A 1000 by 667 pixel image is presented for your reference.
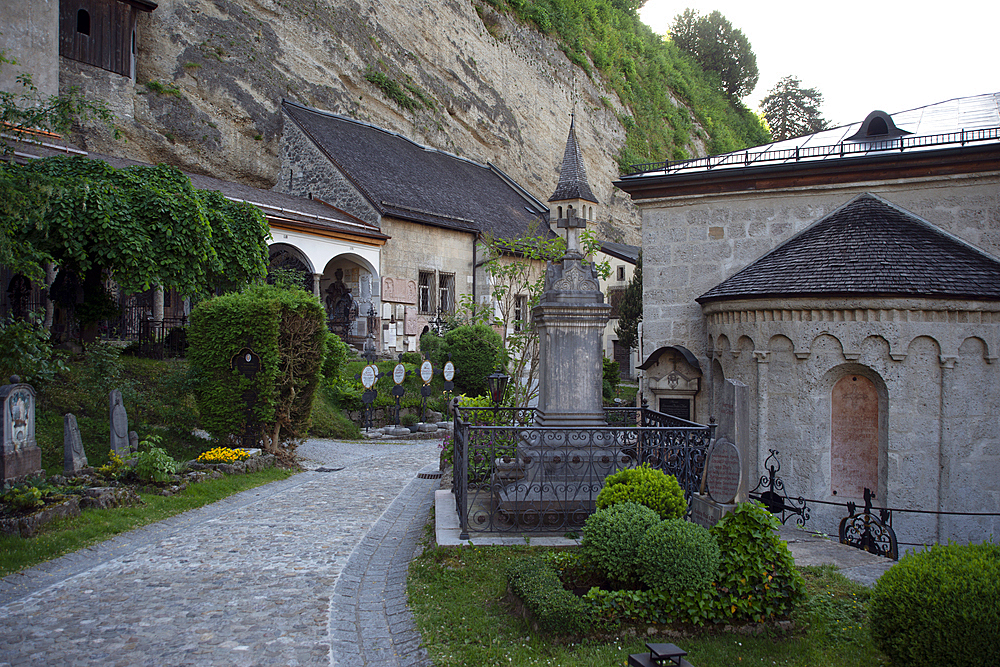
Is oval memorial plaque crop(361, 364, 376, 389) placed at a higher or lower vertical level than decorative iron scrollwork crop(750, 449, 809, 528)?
higher

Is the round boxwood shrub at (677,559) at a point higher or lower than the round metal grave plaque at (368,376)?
lower

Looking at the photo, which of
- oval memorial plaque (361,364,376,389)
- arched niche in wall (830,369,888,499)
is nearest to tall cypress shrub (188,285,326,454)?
oval memorial plaque (361,364,376,389)

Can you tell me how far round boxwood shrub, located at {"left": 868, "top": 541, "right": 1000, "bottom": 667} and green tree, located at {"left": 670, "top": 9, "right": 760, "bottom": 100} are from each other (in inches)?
2531

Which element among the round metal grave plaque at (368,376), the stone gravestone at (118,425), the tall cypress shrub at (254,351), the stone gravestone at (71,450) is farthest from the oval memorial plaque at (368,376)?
the stone gravestone at (71,450)

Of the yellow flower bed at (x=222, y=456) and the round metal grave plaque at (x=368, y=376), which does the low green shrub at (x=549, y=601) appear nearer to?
the yellow flower bed at (x=222, y=456)

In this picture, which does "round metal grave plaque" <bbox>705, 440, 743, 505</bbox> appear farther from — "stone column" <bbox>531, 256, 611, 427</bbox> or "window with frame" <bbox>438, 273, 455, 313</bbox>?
"window with frame" <bbox>438, 273, 455, 313</bbox>

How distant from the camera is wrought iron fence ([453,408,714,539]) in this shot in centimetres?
689

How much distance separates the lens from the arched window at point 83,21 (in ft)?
64.8

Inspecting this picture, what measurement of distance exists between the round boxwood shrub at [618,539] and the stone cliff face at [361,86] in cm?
2059

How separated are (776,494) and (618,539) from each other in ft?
20.9

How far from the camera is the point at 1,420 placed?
8.08 meters

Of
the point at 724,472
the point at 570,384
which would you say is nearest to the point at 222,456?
the point at 570,384

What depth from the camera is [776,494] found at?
10.5m

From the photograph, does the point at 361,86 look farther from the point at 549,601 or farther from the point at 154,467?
the point at 549,601
